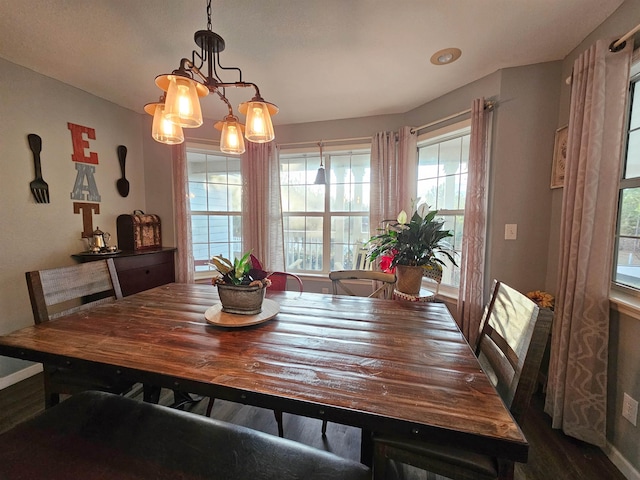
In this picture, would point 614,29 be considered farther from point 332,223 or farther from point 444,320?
point 332,223

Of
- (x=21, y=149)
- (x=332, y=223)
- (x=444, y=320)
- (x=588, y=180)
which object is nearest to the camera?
(x=444, y=320)

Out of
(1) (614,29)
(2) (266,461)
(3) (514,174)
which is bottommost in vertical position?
(2) (266,461)

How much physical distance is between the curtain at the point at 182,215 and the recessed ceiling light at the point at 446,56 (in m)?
2.65

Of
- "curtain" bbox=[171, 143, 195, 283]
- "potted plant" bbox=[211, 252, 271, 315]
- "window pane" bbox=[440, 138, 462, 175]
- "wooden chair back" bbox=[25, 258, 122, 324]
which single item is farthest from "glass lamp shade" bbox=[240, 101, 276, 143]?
"curtain" bbox=[171, 143, 195, 283]

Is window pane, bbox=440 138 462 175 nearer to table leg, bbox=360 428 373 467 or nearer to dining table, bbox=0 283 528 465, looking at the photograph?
dining table, bbox=0 283 528 465

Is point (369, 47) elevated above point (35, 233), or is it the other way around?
point (369, 47)

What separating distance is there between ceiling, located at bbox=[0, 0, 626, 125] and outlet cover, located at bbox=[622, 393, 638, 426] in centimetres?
206

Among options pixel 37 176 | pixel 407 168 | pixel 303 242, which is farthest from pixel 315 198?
pixel 37 176

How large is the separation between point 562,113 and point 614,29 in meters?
0.53

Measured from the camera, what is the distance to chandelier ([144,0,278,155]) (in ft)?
3.55

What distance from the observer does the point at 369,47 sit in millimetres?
1774

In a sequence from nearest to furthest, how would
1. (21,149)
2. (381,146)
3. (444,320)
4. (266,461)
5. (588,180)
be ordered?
(266,461) → (444,320) → (588,180) → (21,149) → (381,146)

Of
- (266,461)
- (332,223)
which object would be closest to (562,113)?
(332,223)

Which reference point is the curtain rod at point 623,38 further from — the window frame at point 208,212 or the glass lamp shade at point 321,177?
the window frame at point 208,212
